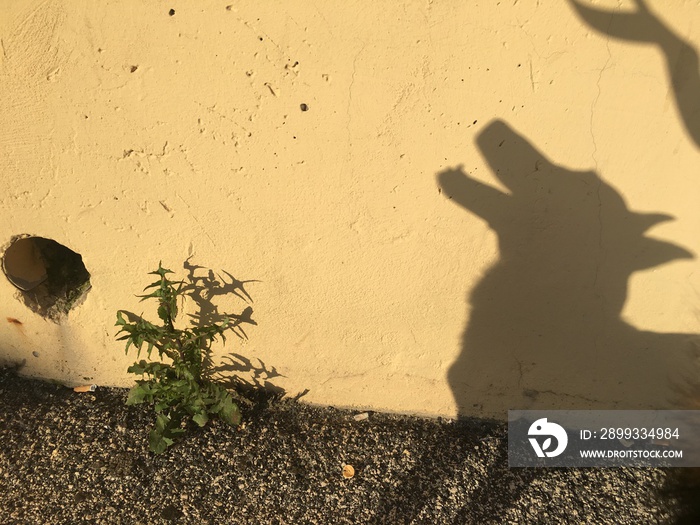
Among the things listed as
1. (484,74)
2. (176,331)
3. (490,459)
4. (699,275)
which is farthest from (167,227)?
(699,275)

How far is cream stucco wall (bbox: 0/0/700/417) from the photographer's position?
212 centimetres

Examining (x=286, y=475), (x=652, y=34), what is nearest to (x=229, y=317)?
(x=286, y=475)

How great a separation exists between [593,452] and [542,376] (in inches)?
20.4

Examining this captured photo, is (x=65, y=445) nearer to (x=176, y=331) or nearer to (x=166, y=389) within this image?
(x=166, y=389)

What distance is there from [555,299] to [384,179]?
106cm

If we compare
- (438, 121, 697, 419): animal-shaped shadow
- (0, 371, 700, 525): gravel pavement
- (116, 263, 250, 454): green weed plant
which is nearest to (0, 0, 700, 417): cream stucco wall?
(438, 121, 697, 419): animal-shaped shadow

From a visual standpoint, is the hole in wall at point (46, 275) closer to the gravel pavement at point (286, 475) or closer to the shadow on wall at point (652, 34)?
the gravel pavement at point (286, 475)

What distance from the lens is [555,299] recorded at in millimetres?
2641

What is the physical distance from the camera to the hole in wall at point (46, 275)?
2.91 meters

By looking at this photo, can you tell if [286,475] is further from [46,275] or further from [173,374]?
[46,275]

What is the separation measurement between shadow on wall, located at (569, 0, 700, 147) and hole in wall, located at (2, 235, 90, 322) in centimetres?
275

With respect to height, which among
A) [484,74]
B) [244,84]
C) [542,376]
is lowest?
[542,376]

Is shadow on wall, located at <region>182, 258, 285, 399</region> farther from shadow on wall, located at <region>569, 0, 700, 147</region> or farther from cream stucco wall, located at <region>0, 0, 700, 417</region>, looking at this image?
shadow on wall, located at <region>569, 0, 700, 147</region>

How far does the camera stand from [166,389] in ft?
9.01
